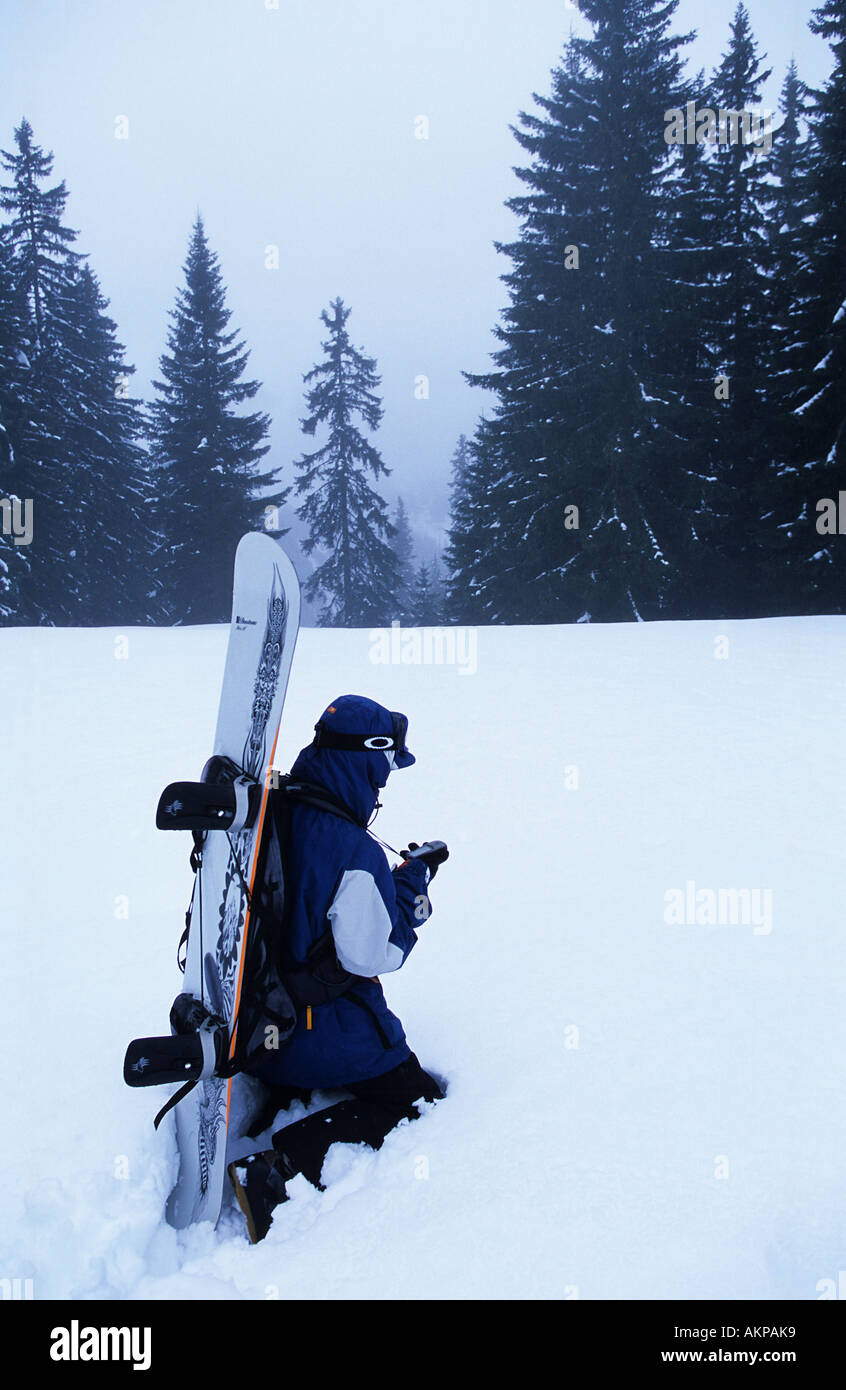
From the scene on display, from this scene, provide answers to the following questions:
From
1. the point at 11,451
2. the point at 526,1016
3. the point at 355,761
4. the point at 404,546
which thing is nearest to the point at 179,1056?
the point at 355,761

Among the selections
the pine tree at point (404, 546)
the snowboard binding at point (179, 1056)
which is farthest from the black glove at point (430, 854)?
the pine tree at point (404, 546)

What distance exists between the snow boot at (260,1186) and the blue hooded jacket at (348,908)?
0.81 feet

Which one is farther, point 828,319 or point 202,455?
point 202,455

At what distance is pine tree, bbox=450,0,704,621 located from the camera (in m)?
17.4

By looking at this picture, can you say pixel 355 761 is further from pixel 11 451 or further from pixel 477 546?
pixel 11 451

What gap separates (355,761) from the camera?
2.40 meters

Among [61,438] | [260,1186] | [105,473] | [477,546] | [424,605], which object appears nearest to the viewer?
[260,1186]

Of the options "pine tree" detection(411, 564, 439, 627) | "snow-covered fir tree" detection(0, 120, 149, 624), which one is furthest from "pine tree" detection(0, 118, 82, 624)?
"pine tree" detection(411, 564, 439, 627)

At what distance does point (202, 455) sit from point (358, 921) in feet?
85.3

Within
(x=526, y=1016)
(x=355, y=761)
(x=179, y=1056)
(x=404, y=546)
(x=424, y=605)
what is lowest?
(x=526, y=1016)

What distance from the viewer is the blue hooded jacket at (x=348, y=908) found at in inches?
89.7

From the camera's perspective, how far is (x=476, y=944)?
3.57 meters

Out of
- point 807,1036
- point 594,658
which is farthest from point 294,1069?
point 594,658

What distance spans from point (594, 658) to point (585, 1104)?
6.46 m
